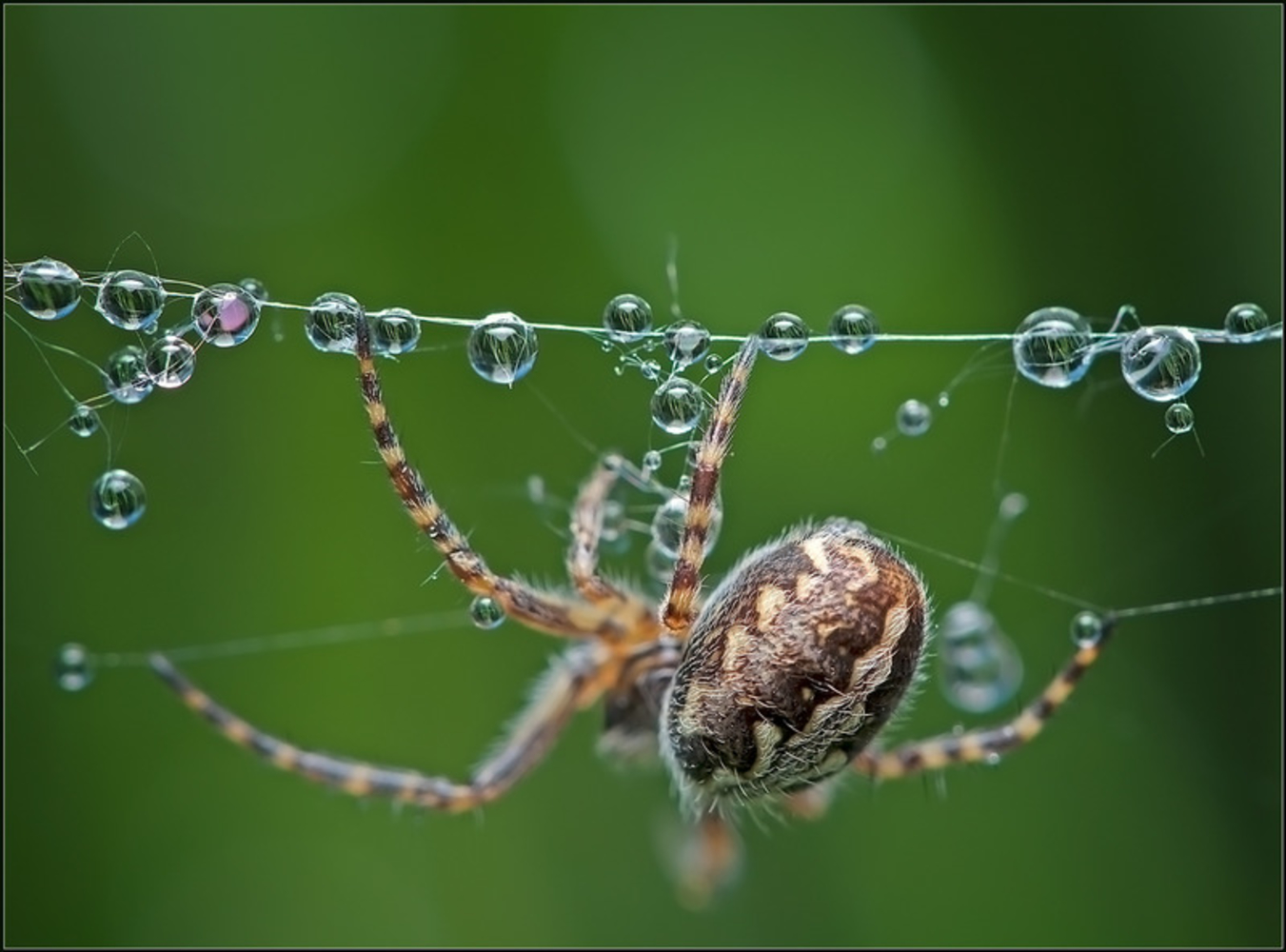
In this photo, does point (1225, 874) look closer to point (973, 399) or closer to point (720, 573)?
point (973, 399)

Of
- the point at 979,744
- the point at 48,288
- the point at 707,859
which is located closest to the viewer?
the point at 48,288

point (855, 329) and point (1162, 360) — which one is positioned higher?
point (855, 329)

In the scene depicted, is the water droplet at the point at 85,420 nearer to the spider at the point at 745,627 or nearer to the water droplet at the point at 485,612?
the spider at the point at 745,627

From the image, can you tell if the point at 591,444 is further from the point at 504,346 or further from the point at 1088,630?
the point at 504,346

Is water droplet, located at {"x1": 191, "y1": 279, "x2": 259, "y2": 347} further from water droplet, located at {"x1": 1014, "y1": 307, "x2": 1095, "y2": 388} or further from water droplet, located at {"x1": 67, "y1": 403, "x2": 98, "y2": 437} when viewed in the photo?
water droplet, located at {"x1": 1014, "y1": 307, "x2": 1095, "y2": 388}

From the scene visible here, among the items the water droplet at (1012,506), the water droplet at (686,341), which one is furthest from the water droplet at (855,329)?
the water droplet at (1012,506)

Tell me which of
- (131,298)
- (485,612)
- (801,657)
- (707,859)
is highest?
(131,298)

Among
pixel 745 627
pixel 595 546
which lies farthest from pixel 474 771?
pixel 745 627
